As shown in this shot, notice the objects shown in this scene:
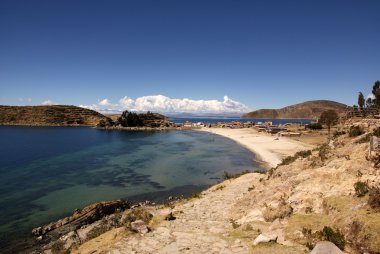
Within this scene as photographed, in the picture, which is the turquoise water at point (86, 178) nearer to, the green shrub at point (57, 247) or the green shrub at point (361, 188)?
the green shrub at point (57, 247)

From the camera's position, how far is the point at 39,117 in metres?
185

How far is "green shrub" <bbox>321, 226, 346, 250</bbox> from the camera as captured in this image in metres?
10.3

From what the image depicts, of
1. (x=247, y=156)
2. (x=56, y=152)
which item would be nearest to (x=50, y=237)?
(x=247, y=156)

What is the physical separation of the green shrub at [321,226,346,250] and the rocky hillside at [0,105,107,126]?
19253 cm

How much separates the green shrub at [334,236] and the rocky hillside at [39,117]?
632 feet

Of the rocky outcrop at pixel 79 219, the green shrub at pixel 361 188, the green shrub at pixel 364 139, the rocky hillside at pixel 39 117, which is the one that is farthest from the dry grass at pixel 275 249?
the rocky hillside at pixel 39 117

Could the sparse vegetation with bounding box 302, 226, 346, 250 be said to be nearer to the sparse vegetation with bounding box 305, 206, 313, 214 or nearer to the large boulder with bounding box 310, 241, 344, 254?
the large boulder with bounding box 310, 241, 344, 254

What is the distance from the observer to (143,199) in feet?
108

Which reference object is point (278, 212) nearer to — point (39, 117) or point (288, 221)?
point (288, 221)

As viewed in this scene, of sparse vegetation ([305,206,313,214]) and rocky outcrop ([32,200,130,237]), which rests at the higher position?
sparse vegetation ([305,206,313,214])

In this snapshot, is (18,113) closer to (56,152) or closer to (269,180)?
(56,152)

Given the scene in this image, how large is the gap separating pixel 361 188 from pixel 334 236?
3692 millimetres

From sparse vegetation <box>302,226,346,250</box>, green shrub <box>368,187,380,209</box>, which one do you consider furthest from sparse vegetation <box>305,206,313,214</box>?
green shrub <box>368,187,380,209</box>

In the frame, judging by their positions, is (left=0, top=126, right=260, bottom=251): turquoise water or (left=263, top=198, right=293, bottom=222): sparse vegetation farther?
(left=0, top=126, right=260, bottom=251): turquoise water
